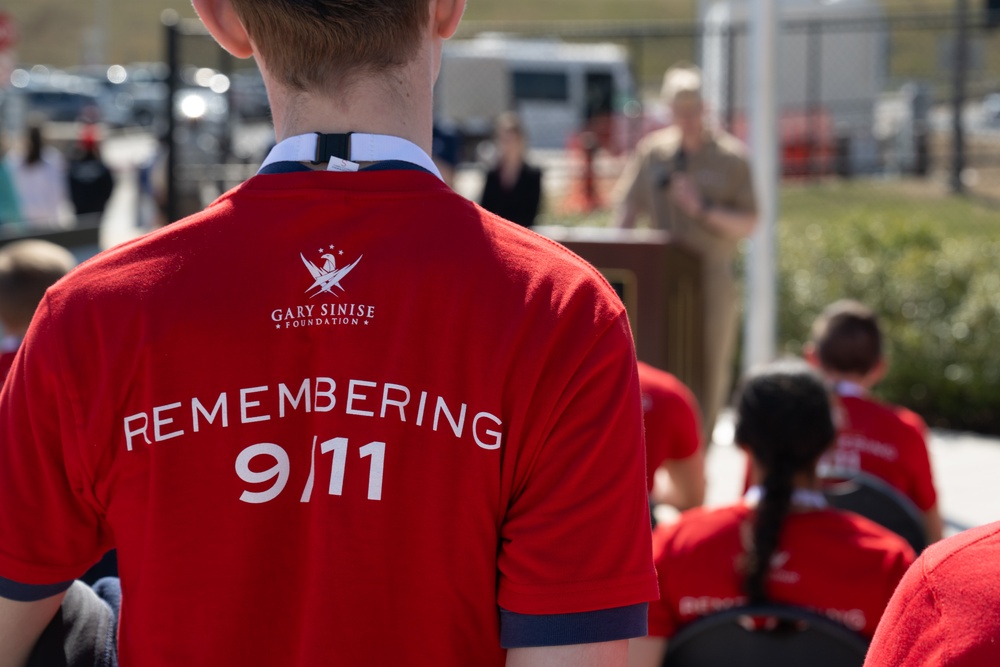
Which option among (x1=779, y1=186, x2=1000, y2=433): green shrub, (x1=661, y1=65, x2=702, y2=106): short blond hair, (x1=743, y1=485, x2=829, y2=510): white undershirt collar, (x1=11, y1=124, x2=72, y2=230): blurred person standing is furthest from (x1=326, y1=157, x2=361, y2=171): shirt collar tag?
(x1=11, y1=124, x2=72, y2=230): blurred person standing

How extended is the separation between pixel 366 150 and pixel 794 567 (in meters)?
1.44

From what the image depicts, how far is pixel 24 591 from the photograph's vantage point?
1292 millimetres

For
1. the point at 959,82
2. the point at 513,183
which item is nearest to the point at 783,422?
the point at 513,183

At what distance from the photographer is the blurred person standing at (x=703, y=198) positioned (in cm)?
571

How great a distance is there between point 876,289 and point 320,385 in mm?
7193

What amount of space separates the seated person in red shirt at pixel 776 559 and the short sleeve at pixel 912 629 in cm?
115

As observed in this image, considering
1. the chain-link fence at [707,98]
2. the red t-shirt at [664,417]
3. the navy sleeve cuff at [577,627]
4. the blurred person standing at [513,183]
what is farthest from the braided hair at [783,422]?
the chain-link fence at [707,98]

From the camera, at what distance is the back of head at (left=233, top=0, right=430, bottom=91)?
1.24 metres

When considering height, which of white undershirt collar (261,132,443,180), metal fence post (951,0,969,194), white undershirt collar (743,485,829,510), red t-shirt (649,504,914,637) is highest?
metal fence post (951,0,969,194)

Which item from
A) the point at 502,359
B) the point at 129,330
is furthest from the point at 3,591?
the point at 502,359

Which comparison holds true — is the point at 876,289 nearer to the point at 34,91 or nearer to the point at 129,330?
the point at 129,330

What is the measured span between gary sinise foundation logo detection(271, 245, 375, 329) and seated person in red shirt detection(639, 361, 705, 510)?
7.80 ft

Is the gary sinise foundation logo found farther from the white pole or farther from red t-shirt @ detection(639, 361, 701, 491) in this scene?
the white pole

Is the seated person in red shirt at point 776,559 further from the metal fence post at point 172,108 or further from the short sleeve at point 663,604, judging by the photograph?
the metal fence post at point 172,108
